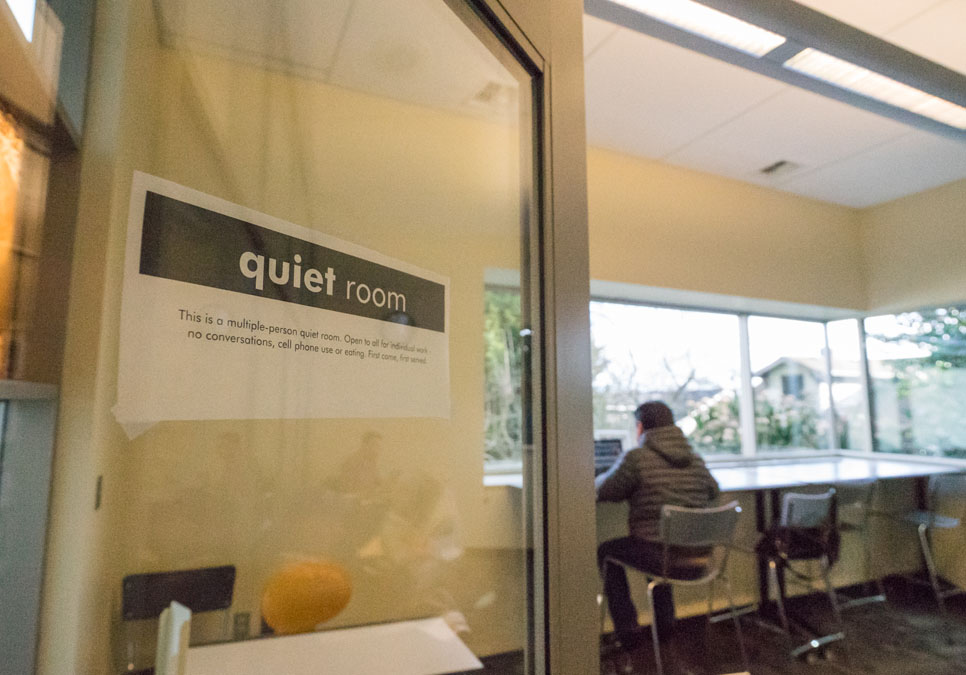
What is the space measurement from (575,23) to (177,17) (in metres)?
0.81

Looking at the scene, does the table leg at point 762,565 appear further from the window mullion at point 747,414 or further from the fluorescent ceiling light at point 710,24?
the fluorescent ceiling light at point 710,24

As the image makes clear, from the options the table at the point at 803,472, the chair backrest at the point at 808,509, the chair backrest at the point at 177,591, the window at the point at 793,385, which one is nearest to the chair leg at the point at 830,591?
the chair backrest at the point at 808,509

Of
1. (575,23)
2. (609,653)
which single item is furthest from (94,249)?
(609,653)

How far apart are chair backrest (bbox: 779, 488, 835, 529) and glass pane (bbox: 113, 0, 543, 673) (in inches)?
97.6

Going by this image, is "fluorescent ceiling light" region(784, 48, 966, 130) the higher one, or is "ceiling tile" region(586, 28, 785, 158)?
"ceiling tile" region(586, 28, 785, 158)

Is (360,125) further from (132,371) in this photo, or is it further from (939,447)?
(939,447)

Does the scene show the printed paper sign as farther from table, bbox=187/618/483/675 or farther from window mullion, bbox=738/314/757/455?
window mullion, bbox=738/314/757/455

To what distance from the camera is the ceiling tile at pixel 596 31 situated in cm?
226

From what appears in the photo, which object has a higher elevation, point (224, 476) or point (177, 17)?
point (177, 17)

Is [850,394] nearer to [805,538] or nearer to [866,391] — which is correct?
[866,391]

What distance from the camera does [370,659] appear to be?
3.14 ft

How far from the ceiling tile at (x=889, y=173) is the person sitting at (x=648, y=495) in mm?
2276

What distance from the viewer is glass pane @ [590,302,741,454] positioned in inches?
140

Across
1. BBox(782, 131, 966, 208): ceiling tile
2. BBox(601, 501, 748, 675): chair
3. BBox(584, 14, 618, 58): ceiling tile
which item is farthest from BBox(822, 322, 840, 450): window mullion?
BBox(584, 14, 618, 58): ceiling tile
